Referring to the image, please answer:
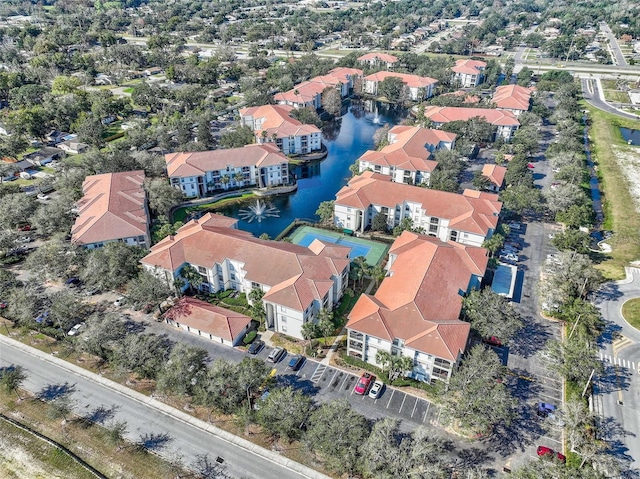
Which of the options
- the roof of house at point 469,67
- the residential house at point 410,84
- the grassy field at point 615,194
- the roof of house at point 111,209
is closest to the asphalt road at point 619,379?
the grassy field at point 615,194

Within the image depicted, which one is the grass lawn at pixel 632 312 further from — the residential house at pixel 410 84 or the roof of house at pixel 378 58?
the roof of house at pixel 378 58

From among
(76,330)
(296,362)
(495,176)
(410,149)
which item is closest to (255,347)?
(296,362)

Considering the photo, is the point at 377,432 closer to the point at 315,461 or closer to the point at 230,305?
the point at 315,461

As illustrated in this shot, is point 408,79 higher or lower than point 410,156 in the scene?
higher

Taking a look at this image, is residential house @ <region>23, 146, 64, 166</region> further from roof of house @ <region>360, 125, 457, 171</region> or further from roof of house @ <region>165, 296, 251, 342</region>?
roof of house @ <region>360, 125, 457, 171</region>

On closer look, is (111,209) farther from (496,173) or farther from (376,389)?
(496,173)

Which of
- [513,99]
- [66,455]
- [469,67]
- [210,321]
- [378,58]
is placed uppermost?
[378,58]
